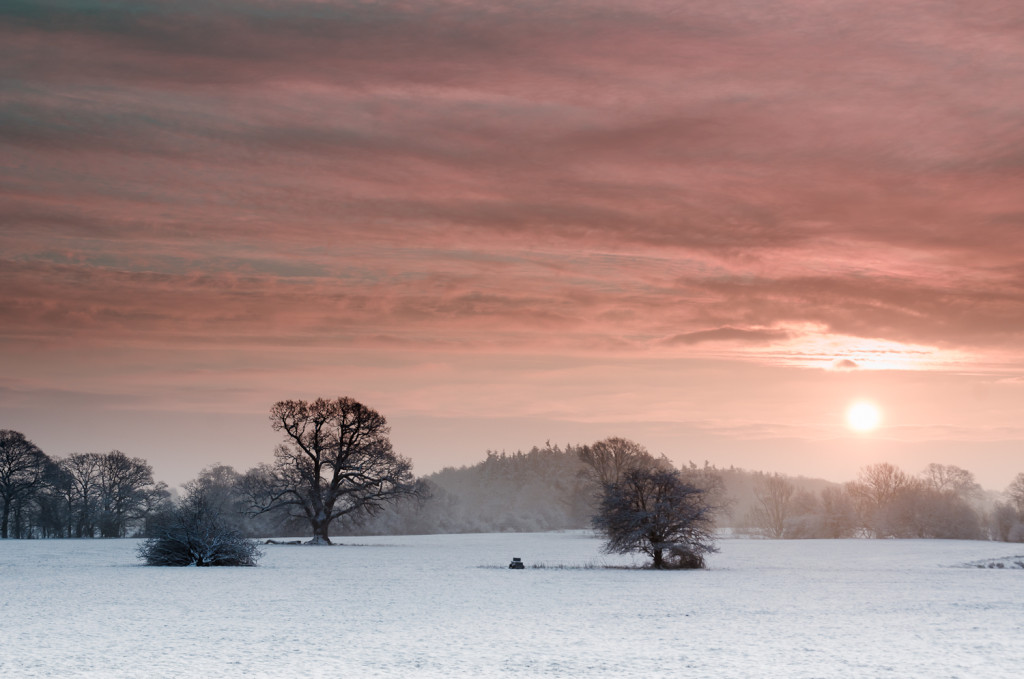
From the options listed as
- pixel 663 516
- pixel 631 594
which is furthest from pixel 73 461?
pixel 631 594

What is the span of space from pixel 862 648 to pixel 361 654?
8209 millimetres

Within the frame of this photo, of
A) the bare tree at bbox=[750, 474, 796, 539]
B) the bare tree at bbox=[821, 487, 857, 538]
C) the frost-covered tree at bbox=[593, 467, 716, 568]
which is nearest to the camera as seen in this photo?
the frost-covered tree at bbox=[593, 467, 716, 568]

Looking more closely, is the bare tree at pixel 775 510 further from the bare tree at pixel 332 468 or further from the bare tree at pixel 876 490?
the bare tree at pixel 332 468

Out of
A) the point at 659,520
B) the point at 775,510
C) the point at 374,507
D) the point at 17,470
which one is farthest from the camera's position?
the point at 775,510

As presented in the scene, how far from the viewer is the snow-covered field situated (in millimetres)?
14094

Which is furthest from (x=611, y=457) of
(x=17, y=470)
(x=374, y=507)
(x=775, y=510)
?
(x=17, y=470)

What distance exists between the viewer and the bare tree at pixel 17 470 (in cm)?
8350

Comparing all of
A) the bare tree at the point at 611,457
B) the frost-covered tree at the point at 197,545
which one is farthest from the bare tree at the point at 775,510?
the frost-covered tree at the point at 197,545

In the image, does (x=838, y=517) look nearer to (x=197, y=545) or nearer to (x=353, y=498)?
(x=353, y=498)

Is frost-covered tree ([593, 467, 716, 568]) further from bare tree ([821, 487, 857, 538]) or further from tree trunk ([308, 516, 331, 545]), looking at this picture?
bare tree ([821, 487, 857, 538])

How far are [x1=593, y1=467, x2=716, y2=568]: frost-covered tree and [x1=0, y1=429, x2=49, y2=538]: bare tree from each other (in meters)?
63.1

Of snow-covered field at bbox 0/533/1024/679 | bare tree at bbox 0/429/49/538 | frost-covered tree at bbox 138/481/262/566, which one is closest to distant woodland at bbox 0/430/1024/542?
bare tree at bbox 0/429/49/538

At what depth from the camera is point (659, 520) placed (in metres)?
39.4

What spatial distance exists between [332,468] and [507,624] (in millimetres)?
47967
